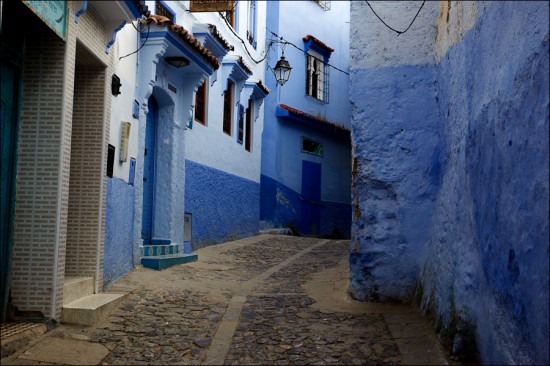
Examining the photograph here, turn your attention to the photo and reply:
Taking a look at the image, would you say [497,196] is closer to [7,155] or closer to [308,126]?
[7,155]

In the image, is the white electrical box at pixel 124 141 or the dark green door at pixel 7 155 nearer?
the dark green door at pixel 7 155

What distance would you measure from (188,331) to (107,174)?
97.9 inches

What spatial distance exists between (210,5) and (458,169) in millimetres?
6737

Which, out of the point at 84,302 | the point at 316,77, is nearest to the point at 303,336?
the point at 84,302

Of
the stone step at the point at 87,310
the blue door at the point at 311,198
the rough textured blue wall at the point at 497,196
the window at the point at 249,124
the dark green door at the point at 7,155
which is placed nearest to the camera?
the rough textured blue wall at the point at 497,196

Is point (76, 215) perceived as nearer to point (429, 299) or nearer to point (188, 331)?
point (188, 331)

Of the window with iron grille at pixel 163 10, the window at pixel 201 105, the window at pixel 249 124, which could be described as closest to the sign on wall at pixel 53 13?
the window with iron grille at pixel 163 10

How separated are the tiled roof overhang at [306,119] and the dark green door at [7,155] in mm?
13130

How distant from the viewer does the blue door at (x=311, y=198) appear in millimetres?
19672

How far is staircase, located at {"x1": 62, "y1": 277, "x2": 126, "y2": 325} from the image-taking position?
5.75m

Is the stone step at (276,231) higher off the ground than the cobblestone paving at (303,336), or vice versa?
the stone step at (276,231)

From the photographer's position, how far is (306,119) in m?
19.3

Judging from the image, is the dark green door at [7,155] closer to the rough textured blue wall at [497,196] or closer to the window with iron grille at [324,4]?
the rough textured blue wall at [497,196]

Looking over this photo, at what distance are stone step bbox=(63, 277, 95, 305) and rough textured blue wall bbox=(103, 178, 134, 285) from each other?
0.56 metres
